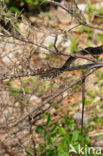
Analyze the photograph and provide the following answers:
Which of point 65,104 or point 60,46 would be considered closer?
point 65,104

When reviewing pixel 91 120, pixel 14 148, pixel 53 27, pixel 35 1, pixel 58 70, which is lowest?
pixel 14 148

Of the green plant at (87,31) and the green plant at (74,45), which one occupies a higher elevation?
the green plant at (87,31)

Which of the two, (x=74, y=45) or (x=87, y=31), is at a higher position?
(x=87, y=31)

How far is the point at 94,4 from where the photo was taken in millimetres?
4992

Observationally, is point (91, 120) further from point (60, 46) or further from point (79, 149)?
point (60, 46)

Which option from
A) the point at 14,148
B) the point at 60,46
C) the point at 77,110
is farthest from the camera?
the point at 60,46

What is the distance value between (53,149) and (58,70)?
0.85 meters

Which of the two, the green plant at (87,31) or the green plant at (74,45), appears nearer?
the green plant at (74,45)

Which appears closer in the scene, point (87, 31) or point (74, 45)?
point (74, 45)

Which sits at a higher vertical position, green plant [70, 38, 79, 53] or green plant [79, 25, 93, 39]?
green plant [79, 25, 93, 39]

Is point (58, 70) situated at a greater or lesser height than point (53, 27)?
lesser

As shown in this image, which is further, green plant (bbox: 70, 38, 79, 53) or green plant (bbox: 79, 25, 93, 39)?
green plant (bbox: 79, 25, 93, 39)

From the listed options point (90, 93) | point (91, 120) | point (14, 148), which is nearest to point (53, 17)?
point (90, 93)

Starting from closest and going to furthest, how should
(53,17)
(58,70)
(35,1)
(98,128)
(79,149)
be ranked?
(58,70) → (79,149) → (98,128) → (35,1) → (53,17)
